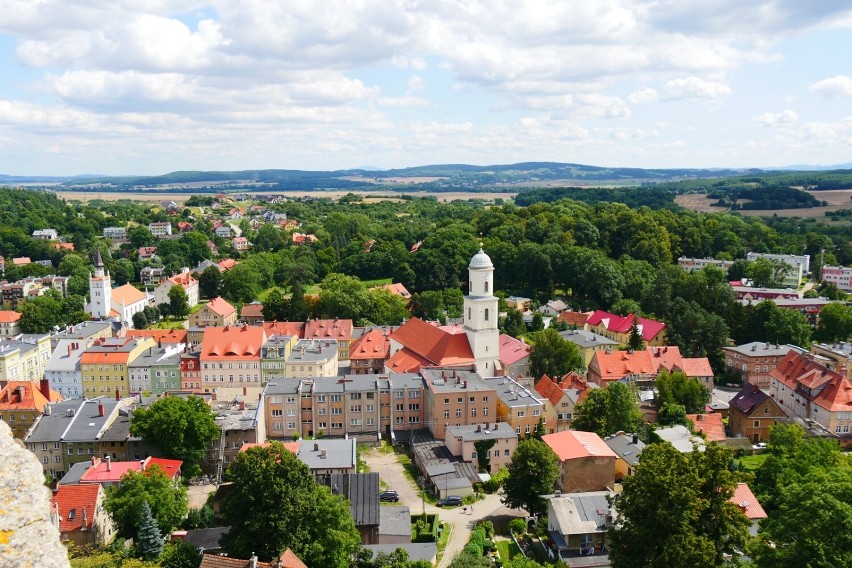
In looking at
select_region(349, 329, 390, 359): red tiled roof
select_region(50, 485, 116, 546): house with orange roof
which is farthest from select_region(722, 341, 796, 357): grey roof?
select_region(50, 485, 116, 546): house with orange roof

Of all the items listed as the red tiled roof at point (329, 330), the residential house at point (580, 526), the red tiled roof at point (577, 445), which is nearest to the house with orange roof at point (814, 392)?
the red tiled roof at point (577, 445)

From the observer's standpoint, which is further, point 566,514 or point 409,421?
point 409,421

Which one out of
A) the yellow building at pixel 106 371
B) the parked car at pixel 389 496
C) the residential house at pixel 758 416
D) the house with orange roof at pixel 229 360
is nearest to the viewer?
the parked car at pixel 389 496

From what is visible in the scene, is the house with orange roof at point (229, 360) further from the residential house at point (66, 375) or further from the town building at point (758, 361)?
the town building at point (758, 361)

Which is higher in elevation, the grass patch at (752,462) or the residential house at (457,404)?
the residential house at (457,404)

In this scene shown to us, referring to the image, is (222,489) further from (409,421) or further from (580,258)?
(580,258)

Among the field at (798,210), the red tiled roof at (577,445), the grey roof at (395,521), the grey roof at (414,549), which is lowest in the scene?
the grey roof at (414,549)

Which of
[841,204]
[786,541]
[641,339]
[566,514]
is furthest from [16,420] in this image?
[841,204]

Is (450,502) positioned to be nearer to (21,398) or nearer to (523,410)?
(523,410)
